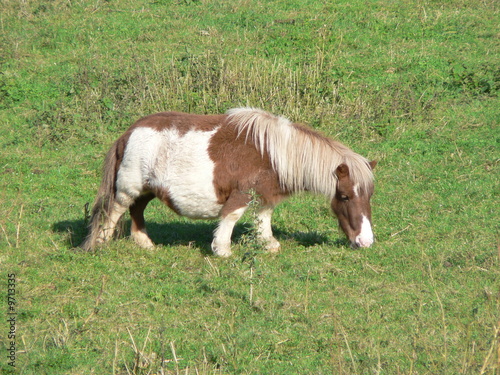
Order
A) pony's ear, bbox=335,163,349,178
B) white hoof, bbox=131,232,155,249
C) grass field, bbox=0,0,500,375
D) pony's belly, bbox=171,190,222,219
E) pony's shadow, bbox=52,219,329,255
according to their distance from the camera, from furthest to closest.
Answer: pony's shadow, bbox=52,219,329,255
white hoof, bbox=131,232,155,249
pony's belly, bbox=171,190,222,219
pony's ear, bbox=335,163,349,178
grass field, bbox=0,0,500,375

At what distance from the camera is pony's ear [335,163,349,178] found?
745cm

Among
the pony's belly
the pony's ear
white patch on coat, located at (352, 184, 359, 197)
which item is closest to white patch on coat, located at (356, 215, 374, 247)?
white patch on coat, located at (352, 184, 359, 197)

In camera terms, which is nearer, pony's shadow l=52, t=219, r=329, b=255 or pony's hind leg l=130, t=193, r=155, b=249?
pony's hind leg l=130, t=193, r=155, b=249

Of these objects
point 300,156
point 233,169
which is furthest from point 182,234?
point 300,156

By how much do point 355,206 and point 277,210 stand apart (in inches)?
74.9

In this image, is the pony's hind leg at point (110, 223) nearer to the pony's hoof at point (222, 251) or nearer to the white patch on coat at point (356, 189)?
the pony's hoof at point (222, 251)

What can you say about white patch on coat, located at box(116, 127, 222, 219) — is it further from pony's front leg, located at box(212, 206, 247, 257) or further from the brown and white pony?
pony's front leg, located at box(212, 206, 247, 257)

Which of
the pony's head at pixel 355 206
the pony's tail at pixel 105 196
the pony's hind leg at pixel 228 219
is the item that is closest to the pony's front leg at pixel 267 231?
the pony's hind leg at pixel 228 219

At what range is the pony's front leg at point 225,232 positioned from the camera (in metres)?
7.51

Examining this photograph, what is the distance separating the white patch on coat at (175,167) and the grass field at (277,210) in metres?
0.62

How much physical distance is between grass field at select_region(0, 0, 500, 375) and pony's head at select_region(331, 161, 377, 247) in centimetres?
22

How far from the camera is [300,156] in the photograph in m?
7.58

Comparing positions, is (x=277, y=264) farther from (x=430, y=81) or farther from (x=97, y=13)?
(x=97, y=13)

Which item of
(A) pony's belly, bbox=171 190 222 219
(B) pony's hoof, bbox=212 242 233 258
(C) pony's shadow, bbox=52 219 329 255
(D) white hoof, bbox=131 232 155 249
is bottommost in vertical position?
(C) pony's shadow, bbox=52 219 329 255
